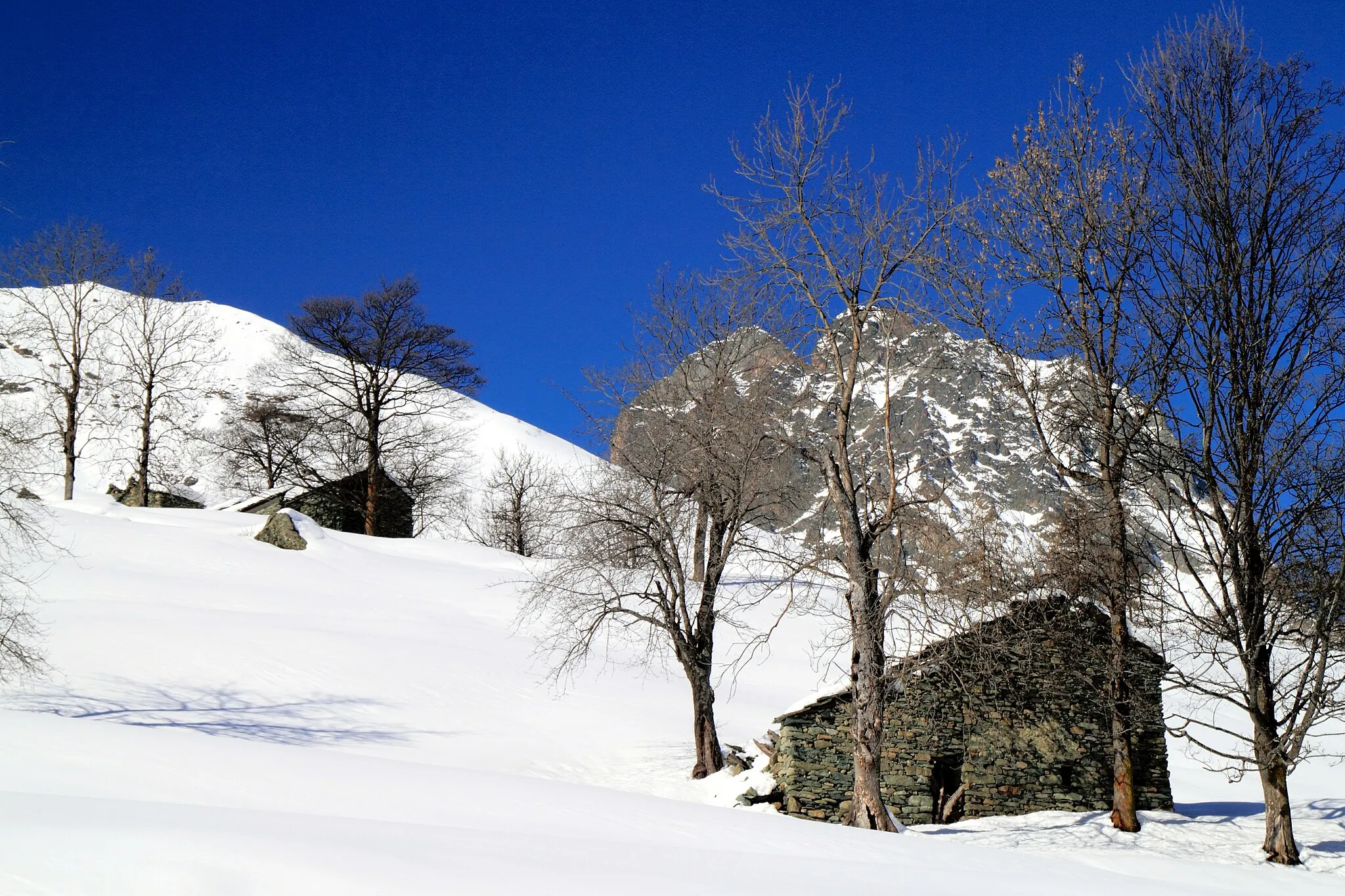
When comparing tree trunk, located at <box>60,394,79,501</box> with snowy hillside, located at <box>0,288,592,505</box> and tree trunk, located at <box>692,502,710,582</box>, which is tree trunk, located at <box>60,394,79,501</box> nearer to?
snowy hillside, located at <box>0,288,592,505</box>

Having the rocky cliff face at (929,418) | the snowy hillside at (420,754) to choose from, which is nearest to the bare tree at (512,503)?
the snowy hillside at (420,754)

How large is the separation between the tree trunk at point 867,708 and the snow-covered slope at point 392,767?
168cm

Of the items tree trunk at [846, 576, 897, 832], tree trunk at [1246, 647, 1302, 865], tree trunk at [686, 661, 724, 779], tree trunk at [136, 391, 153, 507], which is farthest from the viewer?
tree trunk at [136, 391, 153, 507]

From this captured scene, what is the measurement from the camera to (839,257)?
38.3ft

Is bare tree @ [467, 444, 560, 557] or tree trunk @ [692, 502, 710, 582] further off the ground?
bare tree @ [467, 444, 560, 557]

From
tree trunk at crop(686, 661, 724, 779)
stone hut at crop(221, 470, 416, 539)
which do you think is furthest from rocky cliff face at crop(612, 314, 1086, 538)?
stone hut at crop(221, 470, 416, 539)

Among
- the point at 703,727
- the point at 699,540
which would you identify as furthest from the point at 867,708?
the point at 699,540

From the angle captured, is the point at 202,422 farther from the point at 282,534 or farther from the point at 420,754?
the point at 420,754

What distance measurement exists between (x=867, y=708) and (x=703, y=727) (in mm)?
4987

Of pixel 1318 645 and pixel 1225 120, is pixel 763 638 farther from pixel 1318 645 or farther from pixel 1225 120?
pixel 1225 120

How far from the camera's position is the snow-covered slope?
4203 mm

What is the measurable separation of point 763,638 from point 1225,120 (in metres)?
8.53

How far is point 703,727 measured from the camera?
15375 mm

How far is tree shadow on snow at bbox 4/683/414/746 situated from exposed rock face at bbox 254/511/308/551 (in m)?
9.93
